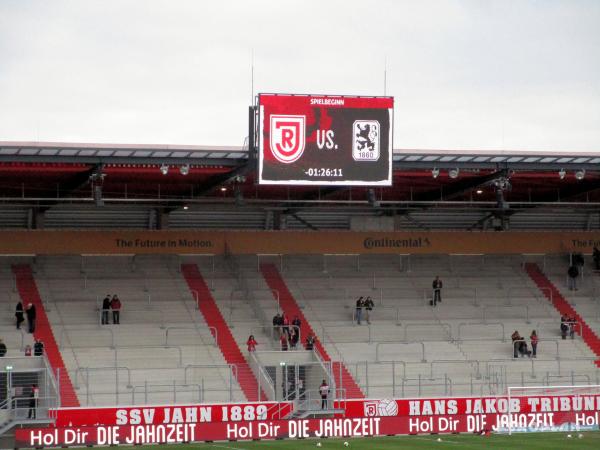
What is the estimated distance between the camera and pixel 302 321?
48.8 m

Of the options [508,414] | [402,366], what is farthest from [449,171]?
[508,414]

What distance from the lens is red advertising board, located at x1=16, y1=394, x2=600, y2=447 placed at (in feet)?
111

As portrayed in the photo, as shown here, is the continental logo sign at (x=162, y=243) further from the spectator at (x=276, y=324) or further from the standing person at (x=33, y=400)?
the standing person at (x=33, y=400)

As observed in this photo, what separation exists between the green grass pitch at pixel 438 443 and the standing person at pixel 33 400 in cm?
567

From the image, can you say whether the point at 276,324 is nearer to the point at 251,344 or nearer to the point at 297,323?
the point at 297,323

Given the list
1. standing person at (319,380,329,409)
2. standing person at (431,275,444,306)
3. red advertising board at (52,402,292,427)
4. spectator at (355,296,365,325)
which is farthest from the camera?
standing person at (431,275,444,306)

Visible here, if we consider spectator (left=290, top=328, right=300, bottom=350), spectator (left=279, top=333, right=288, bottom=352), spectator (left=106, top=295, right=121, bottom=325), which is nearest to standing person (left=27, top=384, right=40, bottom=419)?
spectator (left=106, top=295, right=121, bottom=325)

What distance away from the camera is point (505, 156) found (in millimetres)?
44625

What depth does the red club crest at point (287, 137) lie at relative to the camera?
4188cm

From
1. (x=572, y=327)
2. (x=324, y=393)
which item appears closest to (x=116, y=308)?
(x=324, y=393)

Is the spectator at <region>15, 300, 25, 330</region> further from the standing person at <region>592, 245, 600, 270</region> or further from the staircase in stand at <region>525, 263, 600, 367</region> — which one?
the standing person at <region>592, 245, 600, 270</region>

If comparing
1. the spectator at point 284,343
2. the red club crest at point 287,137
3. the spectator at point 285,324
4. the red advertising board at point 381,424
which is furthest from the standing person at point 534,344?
the red club crest at point 287,137

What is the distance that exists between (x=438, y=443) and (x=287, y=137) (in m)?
13.0

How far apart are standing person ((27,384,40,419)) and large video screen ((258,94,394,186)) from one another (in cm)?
1005
